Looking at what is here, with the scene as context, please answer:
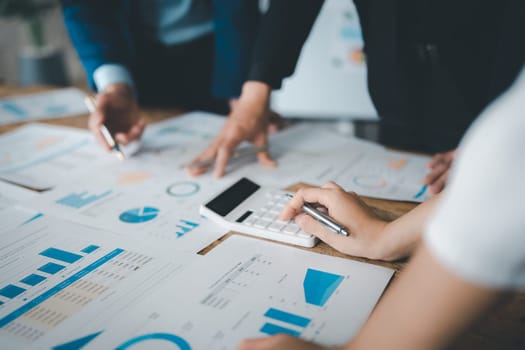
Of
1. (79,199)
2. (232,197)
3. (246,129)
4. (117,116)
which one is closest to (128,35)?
(117,116)

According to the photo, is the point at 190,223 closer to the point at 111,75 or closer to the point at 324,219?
the point at 324,219

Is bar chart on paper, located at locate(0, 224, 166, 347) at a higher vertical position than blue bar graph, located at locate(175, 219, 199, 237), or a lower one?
lower

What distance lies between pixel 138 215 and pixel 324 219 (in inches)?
12.1

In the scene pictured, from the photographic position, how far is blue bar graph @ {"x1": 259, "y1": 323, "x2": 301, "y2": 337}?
1.45ft

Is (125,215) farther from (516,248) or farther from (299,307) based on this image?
(516,248)

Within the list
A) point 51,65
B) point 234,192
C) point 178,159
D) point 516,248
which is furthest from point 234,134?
point 51,65

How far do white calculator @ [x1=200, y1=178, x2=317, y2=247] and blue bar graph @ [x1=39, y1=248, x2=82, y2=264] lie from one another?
0.63 feet

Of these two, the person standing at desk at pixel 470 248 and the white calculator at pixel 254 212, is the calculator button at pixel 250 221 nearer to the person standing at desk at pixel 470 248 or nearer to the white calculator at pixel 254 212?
the white calculator at pixel 254 212

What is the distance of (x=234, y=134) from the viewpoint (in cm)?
94

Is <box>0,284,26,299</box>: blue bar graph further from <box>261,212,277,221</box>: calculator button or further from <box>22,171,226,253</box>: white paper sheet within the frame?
<box>261,212,277,221</box>: calculator button

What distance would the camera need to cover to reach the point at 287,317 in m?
0.47

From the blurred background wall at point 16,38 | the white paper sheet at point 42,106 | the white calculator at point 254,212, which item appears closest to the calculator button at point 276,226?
the white calculator at point 254,212

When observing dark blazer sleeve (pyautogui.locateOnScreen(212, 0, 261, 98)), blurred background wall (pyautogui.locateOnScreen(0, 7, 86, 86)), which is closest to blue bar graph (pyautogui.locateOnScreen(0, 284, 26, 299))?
dark blazer sleeve (pyautogui.locateOnScreen(212, 0, 261, 98))

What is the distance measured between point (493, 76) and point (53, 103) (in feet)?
4.22
